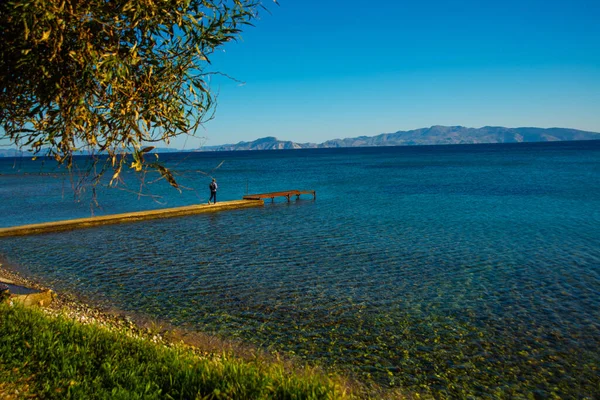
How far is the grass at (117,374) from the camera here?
23.3ft

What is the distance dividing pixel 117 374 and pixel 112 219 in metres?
27.6

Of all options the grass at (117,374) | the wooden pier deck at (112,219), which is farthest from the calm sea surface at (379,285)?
the grass at (117,374)

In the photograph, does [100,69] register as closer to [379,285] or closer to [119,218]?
[379,285]

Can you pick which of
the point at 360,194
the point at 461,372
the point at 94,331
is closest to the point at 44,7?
the point at 94,331

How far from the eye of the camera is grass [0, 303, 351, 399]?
7109 mm

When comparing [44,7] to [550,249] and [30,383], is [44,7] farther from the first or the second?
[550,249]

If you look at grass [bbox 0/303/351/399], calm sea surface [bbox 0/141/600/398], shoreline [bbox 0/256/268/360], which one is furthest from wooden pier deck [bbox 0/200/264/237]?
grass [bbox 0/303/351/399]

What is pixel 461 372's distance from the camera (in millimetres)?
11312

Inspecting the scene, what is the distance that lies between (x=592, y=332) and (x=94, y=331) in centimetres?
1326

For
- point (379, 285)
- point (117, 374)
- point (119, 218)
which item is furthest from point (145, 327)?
point (119, 218)

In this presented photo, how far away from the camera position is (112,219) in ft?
109

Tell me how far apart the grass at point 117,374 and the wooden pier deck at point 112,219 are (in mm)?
22566

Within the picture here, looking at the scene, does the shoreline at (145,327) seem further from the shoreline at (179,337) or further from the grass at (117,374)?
the grass at (117,374)

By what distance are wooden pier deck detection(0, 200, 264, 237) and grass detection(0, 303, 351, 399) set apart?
74.0 ft
